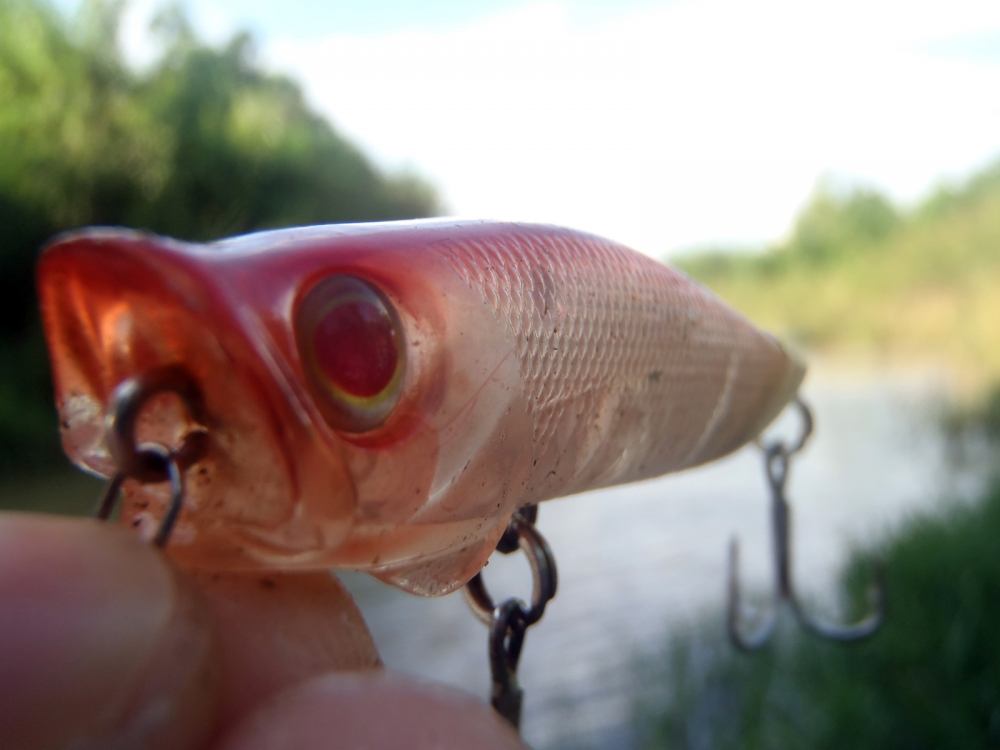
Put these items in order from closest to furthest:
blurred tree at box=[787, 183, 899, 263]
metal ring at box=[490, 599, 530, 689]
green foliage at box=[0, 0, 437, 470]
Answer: metal ring at box=[490, 599, 530, 689]
green foliage at box=[0, 0, 437, 470]
blurred tree at box=[787, 183, 899, 263]

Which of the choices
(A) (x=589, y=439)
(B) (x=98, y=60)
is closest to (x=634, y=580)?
(A) (x=589, y=439)

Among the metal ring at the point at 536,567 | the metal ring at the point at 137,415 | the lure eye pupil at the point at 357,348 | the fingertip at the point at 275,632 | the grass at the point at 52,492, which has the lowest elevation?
the grass at the point at 52,492

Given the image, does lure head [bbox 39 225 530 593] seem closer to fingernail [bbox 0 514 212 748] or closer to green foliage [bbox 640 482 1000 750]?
fingernail [bbox 0 514 212 748]

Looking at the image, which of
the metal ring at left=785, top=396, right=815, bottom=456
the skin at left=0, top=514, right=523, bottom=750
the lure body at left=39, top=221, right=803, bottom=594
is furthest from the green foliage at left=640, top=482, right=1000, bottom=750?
the skin at left=0, top=514, right=523, bottom=750

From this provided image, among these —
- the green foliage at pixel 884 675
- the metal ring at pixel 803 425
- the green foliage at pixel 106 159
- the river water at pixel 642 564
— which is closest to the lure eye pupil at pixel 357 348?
the metal ring at pixel 803 425

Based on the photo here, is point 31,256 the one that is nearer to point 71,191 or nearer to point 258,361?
point 71,191

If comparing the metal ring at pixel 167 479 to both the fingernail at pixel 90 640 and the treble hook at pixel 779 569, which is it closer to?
the fingernail at pixel 90 640

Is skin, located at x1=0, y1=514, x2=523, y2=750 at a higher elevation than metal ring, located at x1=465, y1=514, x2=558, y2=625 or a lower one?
higher
